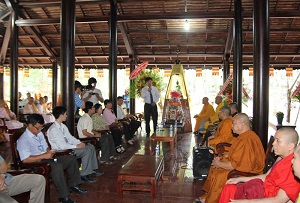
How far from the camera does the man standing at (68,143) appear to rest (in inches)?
153

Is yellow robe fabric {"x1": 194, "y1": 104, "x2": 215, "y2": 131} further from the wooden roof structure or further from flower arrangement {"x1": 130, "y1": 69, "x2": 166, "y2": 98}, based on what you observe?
flower arrangement {"x1": 130, "y1": 69, "x2": 166, "y2": 98}

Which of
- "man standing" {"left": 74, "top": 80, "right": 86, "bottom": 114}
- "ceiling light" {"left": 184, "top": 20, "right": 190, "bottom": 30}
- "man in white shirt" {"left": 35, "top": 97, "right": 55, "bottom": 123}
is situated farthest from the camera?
"ceiling light" {"left": 184, "top": 20, "right": 190, "bottom": 30}

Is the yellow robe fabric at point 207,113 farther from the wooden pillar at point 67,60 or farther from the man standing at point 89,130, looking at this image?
the wooden pillar at point 67,60

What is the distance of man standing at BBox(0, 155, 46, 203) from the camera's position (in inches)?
106

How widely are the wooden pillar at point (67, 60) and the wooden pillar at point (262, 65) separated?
318 centimetres

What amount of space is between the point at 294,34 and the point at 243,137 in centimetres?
846

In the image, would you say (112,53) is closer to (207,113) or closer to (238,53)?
(207,113)

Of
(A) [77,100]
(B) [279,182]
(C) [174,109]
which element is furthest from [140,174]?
(C) [174,109]

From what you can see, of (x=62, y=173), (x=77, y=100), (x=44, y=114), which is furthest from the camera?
(x=44, y=114)

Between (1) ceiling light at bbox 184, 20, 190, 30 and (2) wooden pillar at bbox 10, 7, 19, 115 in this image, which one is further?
(1) ceiling light at bbox 184, 20, 190, 30

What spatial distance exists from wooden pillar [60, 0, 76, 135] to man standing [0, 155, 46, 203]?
2401 millimetres

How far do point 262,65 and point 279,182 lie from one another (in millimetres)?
2813

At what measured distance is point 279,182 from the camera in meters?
2.18

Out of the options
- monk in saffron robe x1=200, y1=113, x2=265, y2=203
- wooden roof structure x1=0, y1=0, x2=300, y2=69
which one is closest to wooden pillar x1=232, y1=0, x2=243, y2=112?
wooden roof structure x1=0, y1=0, x2=300, y2=69
